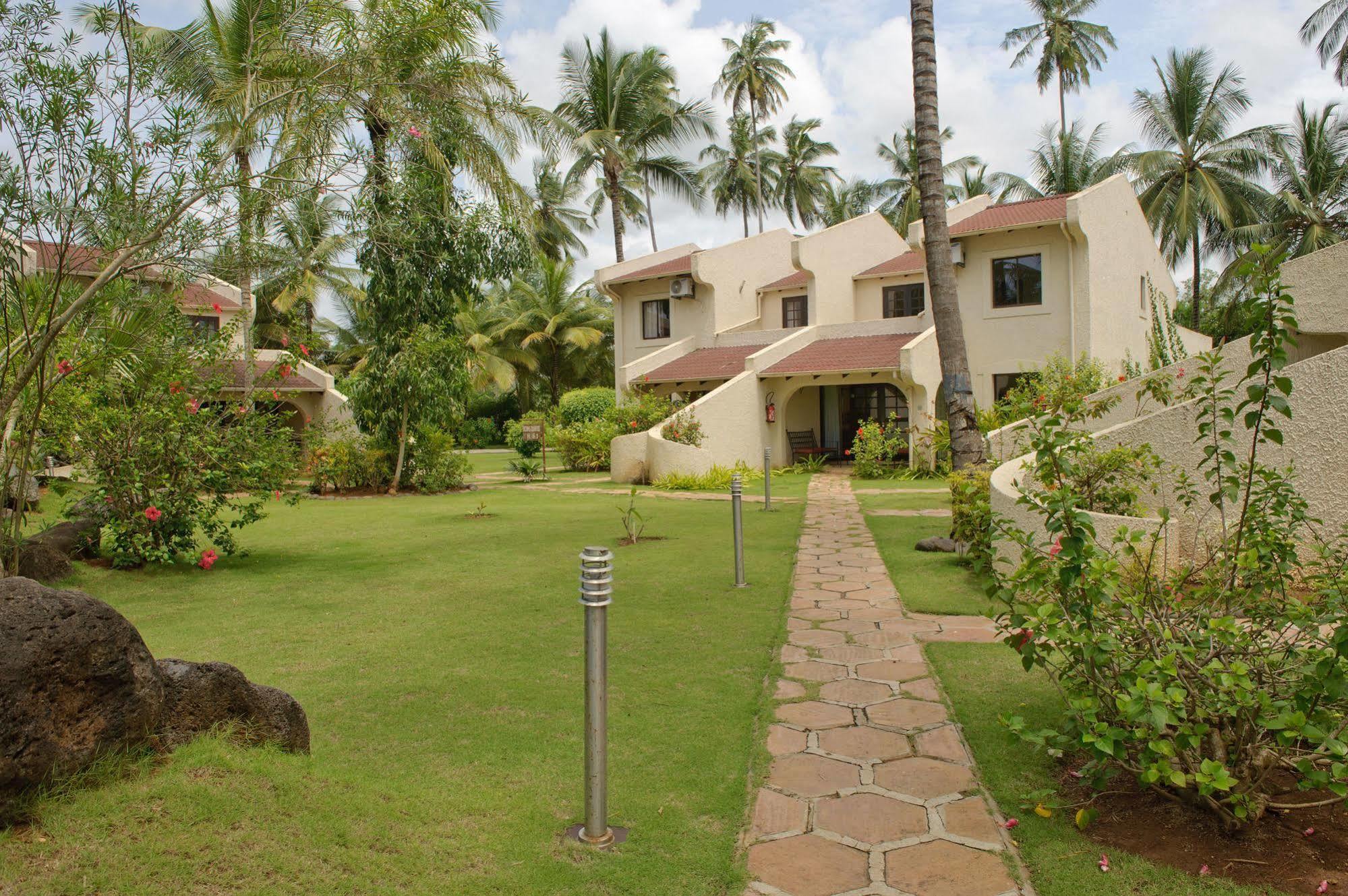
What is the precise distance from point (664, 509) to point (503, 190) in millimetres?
6812

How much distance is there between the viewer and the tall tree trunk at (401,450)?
61.4ft

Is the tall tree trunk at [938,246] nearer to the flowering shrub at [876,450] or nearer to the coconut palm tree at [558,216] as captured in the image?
the flowering shrub at [876,450]

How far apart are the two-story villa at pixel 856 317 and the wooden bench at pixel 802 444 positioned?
0.22 feet

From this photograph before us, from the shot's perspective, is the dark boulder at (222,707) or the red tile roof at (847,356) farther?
the red tile roof at (847,356)

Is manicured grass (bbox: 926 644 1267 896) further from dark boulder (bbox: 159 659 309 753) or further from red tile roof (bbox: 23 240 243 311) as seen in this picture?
red tile roof (bbox: 23 240 243 311)

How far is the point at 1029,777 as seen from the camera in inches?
159

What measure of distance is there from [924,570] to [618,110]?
28.6 m

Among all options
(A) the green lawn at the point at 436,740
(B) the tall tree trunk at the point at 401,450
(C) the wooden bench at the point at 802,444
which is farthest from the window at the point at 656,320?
(A) the green lawn at the point at 436,740

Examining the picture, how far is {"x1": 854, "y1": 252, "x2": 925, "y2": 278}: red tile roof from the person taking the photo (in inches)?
1021

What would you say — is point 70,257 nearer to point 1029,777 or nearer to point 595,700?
point 595,700

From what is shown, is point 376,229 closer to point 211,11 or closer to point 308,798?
point 308,798

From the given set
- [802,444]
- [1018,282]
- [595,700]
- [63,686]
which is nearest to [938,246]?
[595,700]

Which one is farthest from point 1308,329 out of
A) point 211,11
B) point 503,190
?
point 211,11

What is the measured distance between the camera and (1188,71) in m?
31.8
